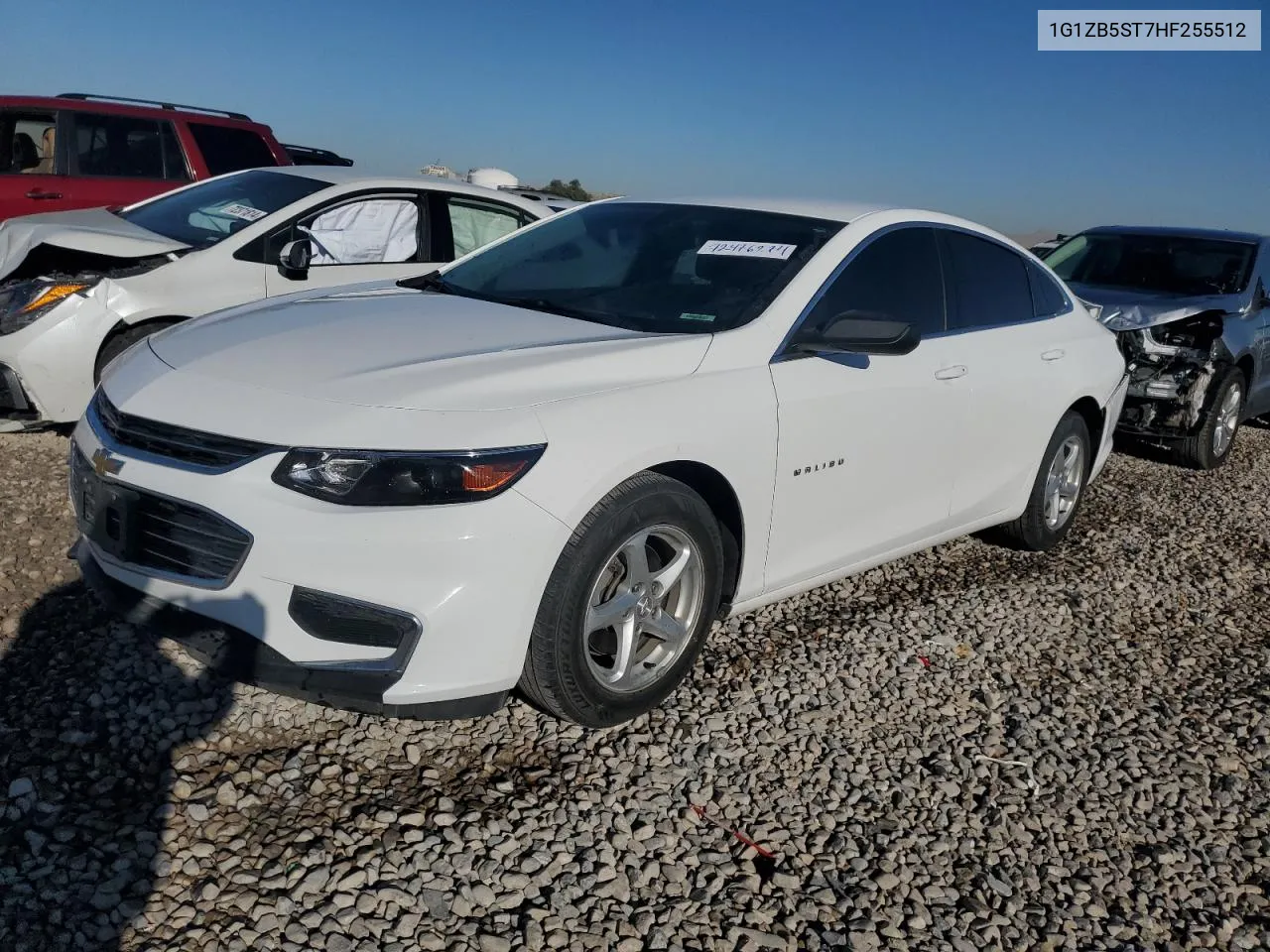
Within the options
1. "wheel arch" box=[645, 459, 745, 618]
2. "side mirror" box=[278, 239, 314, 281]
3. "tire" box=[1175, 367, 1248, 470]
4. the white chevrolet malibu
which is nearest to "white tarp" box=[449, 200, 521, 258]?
"side mirror" box=[278, 239, 314, 281]

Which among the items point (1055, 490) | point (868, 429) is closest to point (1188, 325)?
point (1055, 490)

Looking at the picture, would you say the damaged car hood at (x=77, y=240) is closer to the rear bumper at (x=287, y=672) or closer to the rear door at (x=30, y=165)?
the rear door at (x=30, y=165)

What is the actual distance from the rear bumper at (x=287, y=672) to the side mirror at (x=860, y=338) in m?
1.47

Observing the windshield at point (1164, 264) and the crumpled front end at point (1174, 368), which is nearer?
the crumpled front end at point (1174, 368)

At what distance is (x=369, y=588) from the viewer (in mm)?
2492

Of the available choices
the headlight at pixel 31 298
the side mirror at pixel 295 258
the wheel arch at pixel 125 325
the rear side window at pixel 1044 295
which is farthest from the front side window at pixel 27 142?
the rear side window at pixel 1044 295

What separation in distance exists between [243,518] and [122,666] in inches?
40.9

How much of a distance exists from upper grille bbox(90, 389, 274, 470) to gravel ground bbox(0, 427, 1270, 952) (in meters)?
0.79

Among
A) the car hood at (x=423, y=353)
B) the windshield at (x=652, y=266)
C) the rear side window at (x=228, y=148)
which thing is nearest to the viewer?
the car hood at (x=423, y=353)

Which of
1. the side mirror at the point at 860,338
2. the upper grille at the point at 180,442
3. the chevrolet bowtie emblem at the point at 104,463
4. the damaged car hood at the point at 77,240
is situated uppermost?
the damaged car hood at the point at 77,240

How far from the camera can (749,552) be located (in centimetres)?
327

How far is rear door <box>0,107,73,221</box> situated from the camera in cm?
773

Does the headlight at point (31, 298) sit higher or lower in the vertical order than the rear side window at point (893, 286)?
lower

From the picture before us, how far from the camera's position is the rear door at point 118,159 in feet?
26.1
